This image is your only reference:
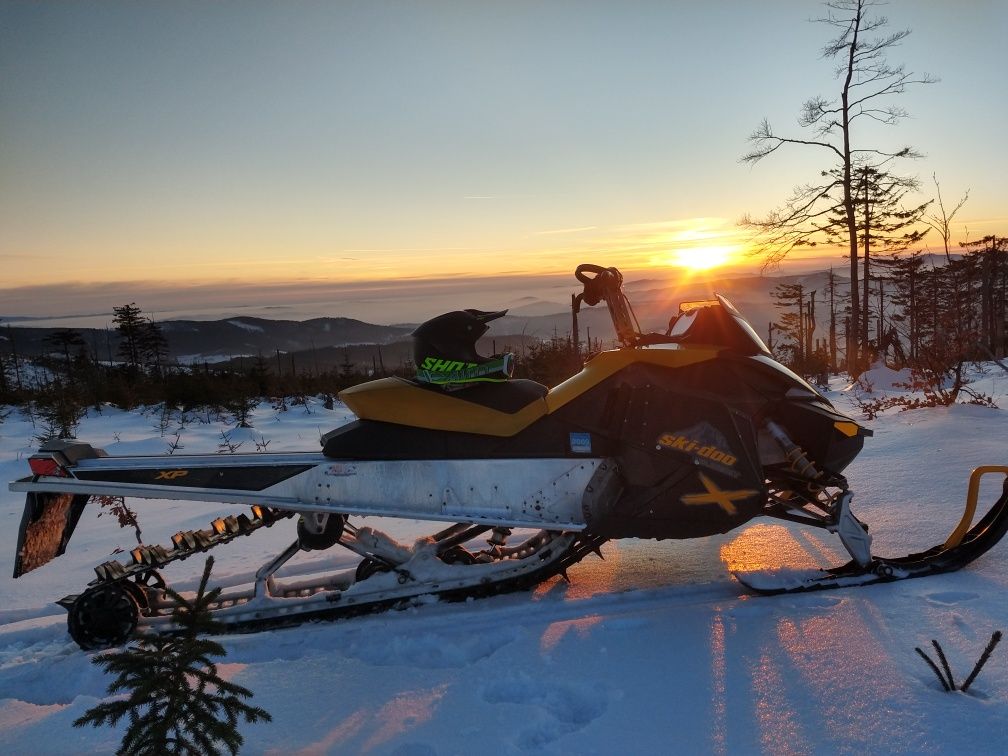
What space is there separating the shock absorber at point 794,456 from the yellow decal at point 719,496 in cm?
29

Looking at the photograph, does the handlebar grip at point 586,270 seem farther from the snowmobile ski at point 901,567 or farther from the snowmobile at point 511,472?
the snowmobile ski at point 901,567

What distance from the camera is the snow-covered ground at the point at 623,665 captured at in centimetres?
217

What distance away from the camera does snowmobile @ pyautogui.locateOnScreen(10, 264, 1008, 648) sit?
3186 millimetres

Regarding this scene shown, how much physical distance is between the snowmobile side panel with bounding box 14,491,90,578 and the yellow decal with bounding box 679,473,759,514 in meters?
3.16

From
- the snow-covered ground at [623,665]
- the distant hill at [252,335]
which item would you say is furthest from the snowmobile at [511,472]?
the distant hill at [252,335]

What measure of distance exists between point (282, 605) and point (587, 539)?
1.60m

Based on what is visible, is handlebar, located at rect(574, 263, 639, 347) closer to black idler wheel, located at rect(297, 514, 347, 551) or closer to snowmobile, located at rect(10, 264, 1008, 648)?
snowmobile, located at rect(10, 264, 1008, 648)

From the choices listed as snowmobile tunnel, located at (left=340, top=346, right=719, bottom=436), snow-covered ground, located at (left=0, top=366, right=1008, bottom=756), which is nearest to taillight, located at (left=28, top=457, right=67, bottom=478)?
snow-covered ground, located at (left=0, top=366, right=1008, bottom=756)

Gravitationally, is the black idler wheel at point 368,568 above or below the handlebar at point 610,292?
below

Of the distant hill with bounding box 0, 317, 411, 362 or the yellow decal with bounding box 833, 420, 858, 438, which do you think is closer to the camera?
the yellow decal with bounding box 833, 420, 858, 438

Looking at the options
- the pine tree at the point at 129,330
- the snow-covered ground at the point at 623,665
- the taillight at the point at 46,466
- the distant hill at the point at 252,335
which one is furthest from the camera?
the distant hill at the point at 252,335

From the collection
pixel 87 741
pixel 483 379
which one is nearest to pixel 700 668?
pixel 483 379

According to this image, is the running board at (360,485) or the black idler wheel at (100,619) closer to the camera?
the black idler wheel at (100,619)

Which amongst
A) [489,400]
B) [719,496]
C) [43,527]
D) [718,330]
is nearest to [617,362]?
[718,330]
